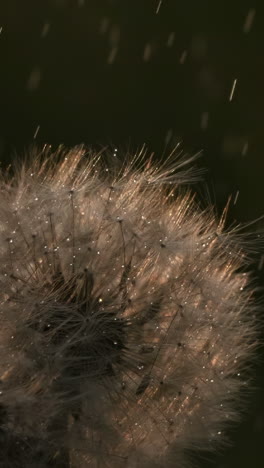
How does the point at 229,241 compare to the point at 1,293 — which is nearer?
the point at 1,293

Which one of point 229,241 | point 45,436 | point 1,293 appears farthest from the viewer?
point 229,241

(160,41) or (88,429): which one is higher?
(88,429)

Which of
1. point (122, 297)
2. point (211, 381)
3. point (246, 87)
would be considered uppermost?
point (122, 297)

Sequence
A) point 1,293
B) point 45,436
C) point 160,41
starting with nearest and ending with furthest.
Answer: point 45,436 → point 1,293 → point 160,41

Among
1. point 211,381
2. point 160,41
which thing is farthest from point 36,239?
point 160,41

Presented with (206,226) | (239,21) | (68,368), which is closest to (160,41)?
(239,21)

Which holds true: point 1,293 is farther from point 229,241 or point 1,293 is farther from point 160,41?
point 160,41

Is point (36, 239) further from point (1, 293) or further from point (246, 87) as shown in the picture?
point (246, 87)
